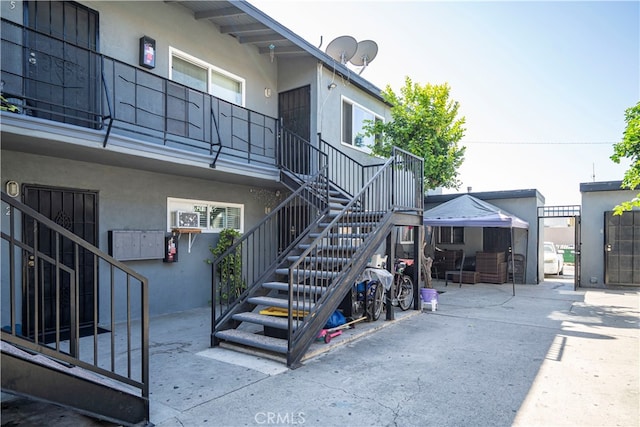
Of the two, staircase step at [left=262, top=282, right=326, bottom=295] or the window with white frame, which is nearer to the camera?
staircase step at [left=262, top=282, right=326, bottom=295]

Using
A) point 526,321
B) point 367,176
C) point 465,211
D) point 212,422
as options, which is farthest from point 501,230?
point 212,422

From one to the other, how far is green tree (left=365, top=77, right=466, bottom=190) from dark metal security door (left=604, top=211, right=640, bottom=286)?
16.8ft

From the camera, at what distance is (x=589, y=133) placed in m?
18.0

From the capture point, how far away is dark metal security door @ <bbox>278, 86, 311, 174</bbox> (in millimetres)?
8417

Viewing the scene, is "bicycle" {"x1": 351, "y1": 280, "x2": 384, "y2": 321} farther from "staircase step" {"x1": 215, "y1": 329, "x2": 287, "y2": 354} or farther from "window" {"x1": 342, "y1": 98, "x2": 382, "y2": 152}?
"window" {"x1": 342, "y1": 98, "x2": 382, "y2": 152}

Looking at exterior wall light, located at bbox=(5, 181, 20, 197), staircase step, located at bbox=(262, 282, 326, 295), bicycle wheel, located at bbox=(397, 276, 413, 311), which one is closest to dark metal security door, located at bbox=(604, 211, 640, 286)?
bicycle wheel, located at bbox=(397, 276, 413, 311)

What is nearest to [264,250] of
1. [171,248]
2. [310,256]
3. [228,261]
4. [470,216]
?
[228,261]

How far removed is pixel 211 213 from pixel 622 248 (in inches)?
424

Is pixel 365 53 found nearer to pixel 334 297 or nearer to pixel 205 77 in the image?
pixel 205 77

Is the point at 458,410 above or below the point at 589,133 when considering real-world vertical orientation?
below

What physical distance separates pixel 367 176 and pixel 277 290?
5.40 meters

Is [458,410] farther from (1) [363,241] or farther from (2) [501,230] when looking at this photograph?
(2) [501,230]

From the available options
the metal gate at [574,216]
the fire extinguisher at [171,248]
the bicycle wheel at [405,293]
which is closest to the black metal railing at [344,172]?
the bicycle wheel at [405,293]

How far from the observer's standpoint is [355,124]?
9.94 meters
